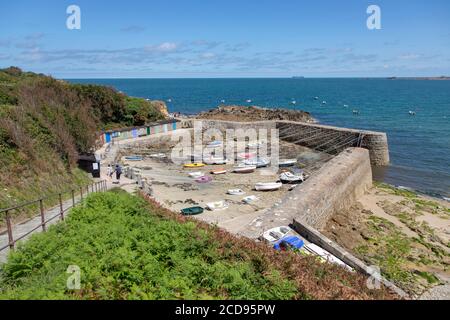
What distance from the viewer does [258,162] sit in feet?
109

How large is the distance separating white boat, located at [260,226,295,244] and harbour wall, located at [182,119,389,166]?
982 inches

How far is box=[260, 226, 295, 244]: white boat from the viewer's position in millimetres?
14025

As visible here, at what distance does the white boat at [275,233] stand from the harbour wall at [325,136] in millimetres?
24954

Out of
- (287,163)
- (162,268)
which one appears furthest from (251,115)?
(162,268)

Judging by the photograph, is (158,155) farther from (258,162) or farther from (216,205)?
(216,205)

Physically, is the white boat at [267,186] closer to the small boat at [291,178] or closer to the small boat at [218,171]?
the small boat at [291,178]

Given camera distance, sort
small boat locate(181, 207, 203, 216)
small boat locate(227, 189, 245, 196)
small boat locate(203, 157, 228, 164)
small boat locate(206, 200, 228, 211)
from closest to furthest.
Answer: small boat locate(181, 207, 203, 216) < small boat locate(206, 200, 228, 211) < small boat locate(227, 189, 245, 196) < small boat locate(203, 157, 228, 164)

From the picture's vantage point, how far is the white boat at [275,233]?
46.0ft

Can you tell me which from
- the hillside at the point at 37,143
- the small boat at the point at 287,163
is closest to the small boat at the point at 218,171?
the small boat at the point at 287,163

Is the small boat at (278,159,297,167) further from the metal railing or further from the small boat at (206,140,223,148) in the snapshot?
the metal railing

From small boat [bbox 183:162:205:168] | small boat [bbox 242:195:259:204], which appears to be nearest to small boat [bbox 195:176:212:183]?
small boat [bbox 183:162:205:168]
